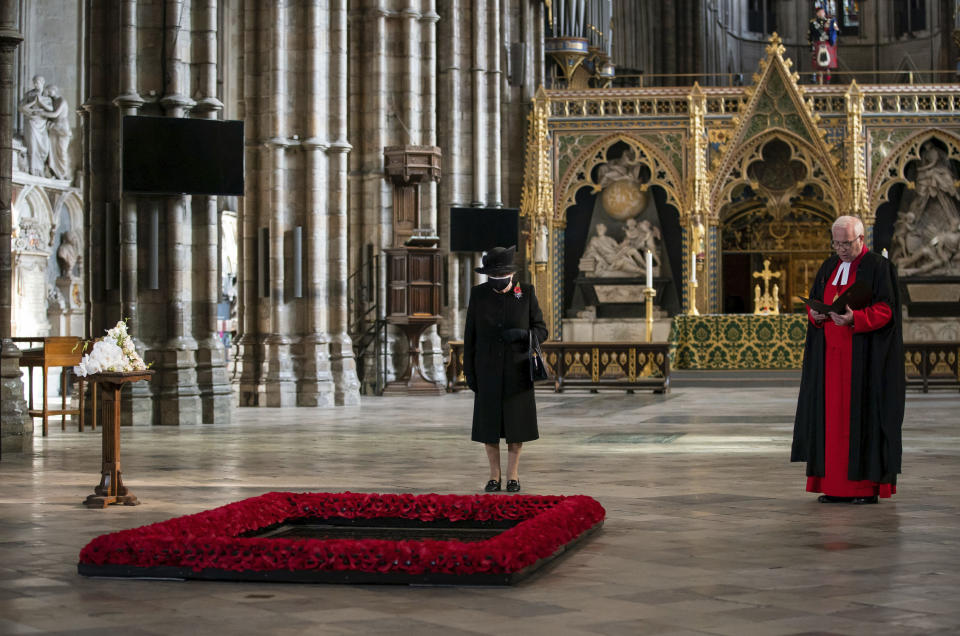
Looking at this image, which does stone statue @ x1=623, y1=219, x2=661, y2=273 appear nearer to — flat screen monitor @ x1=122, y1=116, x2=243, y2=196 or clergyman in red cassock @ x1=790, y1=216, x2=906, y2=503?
flat screen monitor @ x1=122, y1=116, x2=243, y2=196

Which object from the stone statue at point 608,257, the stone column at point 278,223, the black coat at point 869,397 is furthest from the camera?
the stone statue at point 608,257

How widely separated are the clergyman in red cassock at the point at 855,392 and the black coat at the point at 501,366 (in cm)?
170

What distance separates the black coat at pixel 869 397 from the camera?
8.41 meters

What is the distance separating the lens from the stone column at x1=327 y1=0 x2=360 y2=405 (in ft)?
68.5

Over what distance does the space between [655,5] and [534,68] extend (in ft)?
37.4

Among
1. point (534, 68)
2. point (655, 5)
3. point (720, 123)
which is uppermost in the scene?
point (655, 5)

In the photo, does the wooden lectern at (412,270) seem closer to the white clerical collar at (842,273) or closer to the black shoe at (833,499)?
the white clerical collar at (842,273)

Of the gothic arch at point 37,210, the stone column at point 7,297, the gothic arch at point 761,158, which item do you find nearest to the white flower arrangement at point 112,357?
the stone column at point 7,297

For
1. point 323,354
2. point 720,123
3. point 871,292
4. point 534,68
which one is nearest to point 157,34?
point 323,354

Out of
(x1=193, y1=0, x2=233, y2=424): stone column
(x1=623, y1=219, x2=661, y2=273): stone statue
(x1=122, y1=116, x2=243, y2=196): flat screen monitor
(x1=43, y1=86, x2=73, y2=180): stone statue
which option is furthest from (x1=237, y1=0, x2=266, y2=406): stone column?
(x1=623, y1=219, x2=661, y2=273): stone statue

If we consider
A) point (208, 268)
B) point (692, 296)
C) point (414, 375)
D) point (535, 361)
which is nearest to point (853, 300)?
point (535, 361)

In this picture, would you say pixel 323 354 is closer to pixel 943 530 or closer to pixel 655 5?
pixel 943 530

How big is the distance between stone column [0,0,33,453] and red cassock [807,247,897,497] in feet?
22.4

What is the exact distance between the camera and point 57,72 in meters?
27.4
